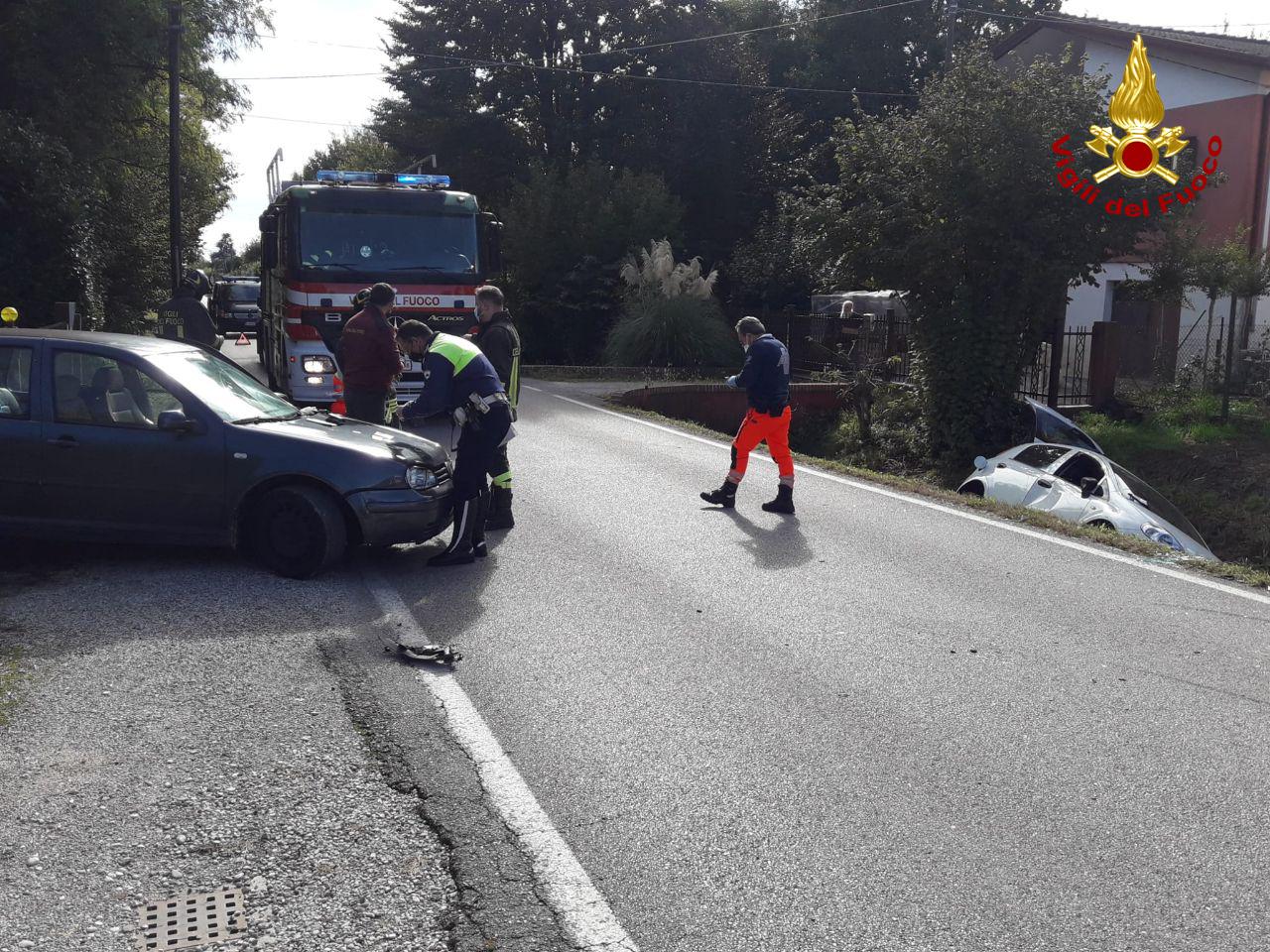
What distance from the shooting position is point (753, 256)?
35.6 meters

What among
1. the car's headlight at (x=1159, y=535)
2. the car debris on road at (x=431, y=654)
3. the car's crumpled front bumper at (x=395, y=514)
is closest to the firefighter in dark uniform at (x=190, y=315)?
the car's crumpled front bumper at (x=395, y=514)

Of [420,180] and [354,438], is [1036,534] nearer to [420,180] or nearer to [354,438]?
[354,438]

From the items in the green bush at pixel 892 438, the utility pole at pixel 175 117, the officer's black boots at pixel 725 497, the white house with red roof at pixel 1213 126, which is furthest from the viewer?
the utility pole at pixel 175 117

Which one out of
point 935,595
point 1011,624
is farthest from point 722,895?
point 935,595

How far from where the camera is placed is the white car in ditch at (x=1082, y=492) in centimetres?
1125

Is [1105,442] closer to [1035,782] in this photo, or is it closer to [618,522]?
[618,522]

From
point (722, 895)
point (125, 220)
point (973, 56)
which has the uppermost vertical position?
point (973, 56)

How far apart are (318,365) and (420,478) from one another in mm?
6995

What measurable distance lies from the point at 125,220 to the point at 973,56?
2092 centimetres

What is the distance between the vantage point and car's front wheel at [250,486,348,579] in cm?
761

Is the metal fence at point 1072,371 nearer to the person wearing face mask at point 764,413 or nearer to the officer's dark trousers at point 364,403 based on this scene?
the person wearing face mask at point 764,413

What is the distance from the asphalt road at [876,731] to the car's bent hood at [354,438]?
75 centimetres

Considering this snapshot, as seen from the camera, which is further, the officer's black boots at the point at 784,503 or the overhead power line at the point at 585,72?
the overhead power line at the point at 585,72

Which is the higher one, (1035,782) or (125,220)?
(125,220)
